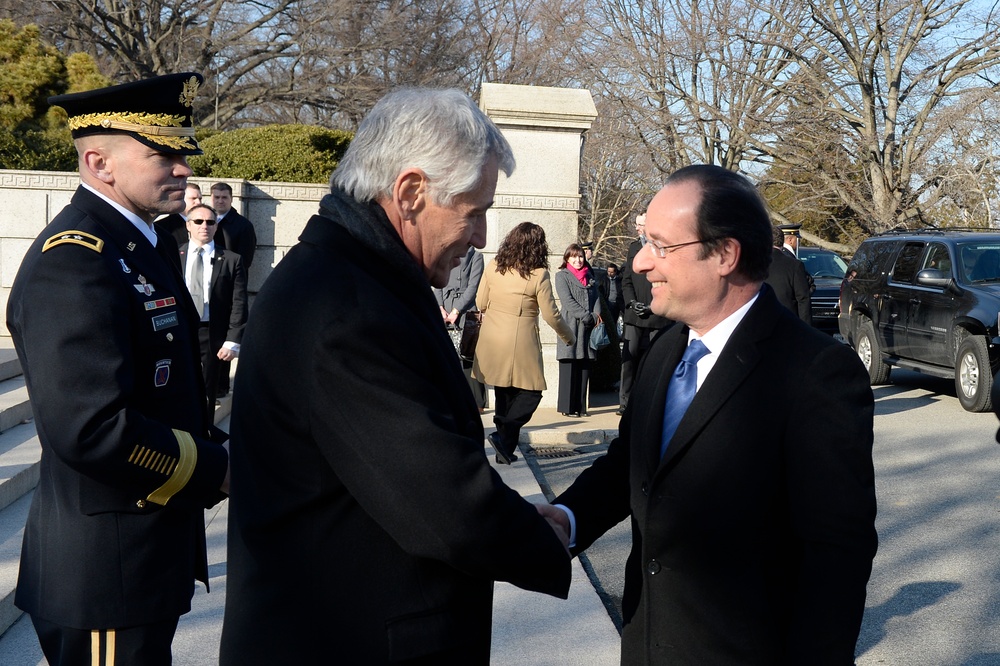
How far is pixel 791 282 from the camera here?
391 inches

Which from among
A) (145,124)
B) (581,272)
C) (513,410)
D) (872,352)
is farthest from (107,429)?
(872,352)

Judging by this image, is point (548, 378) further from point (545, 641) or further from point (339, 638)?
point (339, 638)

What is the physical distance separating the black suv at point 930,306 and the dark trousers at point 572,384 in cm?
431

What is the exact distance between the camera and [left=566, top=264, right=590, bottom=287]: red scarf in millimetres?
10094

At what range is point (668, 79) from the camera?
1055 inches

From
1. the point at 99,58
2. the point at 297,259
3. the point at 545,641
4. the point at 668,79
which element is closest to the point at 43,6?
the point at 99,58

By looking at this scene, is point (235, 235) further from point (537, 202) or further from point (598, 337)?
point (598, 337)

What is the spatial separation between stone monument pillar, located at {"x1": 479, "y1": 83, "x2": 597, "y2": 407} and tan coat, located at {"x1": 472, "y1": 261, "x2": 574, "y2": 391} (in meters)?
2.46

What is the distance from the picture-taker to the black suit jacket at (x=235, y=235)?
29.5ft

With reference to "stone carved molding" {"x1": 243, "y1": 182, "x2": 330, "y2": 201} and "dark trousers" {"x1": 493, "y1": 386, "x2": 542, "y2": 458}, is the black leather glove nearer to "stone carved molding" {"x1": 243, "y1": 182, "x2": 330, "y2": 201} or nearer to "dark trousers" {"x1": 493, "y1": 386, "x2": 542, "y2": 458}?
"dark trousers" {"x1": 493, "y1": 386, "x2": 542, "y2": 458}

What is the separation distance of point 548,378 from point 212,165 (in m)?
5.54

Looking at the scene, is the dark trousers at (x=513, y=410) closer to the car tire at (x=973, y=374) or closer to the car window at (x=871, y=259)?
the car tire at (x=973, y=374)

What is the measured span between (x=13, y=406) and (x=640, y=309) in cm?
567

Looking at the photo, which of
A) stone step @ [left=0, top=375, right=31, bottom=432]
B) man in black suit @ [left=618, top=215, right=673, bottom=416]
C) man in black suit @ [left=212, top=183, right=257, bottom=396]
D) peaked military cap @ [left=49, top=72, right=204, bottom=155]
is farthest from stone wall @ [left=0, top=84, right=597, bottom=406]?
peaked military cap @ [left=49, top=72, right=204, bottom=155]
